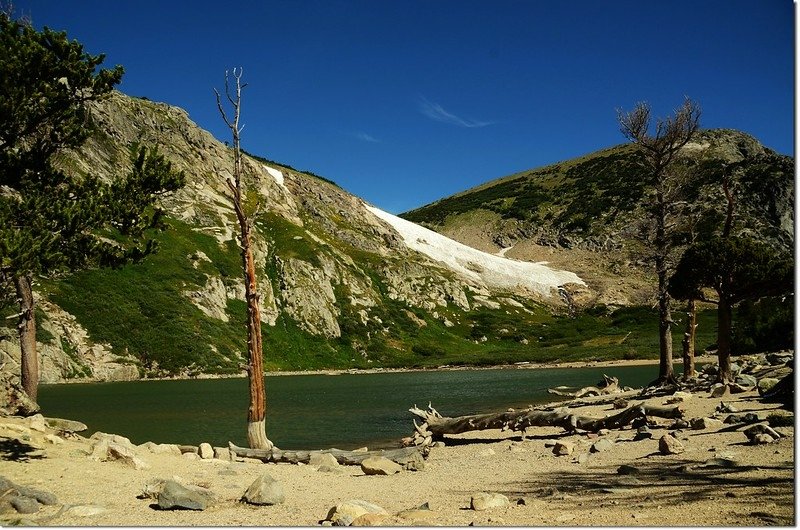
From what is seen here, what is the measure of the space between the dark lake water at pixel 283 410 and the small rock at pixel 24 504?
14138 millimetres

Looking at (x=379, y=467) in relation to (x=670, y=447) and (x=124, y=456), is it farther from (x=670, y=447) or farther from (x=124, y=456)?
(x=670, y=447)

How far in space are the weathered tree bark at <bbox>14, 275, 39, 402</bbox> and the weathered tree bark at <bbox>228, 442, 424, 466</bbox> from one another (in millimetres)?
9776

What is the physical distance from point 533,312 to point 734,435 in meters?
149

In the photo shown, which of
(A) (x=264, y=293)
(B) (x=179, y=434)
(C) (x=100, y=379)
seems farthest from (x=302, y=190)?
(B) (x=179, y=434)

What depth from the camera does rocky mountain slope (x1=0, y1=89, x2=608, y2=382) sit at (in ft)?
272

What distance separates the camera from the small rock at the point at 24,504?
10539 mm

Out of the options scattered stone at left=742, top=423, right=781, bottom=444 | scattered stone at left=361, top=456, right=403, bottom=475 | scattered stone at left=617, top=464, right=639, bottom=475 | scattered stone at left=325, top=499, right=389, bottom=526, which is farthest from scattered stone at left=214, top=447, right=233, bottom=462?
scattered stone at left=742, top=423, right=781, bottom=444

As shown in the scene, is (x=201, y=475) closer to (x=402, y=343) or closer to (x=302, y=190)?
(x=402, y=343)

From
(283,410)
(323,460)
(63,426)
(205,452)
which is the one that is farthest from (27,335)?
(283,410)

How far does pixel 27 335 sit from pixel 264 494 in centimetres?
1627

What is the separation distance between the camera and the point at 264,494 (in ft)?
37.7

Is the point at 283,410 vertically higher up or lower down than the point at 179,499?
lower down

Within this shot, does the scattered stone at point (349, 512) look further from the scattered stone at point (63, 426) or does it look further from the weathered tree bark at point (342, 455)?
the scattered stone at point (63, 426)

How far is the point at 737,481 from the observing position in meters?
9.92
